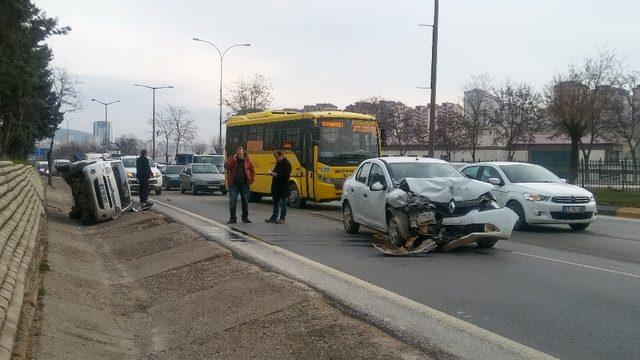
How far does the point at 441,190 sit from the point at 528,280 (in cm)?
275

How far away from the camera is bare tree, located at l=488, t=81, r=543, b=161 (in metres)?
50.5

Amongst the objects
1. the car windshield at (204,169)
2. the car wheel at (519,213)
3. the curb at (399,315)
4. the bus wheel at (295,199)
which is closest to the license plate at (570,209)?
the car wheel at (519,213)

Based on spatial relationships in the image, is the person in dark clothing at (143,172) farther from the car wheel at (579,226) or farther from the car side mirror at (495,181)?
the car wheel at (579,226)

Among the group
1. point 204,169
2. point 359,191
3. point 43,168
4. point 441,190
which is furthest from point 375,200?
point 43,168

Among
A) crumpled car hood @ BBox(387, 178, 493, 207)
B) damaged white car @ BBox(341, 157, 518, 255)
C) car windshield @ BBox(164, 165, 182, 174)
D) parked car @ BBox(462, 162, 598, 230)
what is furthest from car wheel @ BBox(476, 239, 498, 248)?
car windshield @ BBox(164, 165, 182, 174)

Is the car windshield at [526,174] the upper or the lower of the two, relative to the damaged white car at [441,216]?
upper

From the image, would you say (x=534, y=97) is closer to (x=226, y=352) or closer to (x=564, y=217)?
(x=564, y=217)

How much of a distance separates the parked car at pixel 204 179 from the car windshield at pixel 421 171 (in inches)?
788

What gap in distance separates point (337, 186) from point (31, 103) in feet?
58.0

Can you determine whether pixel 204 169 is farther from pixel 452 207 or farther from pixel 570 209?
pixel 452 207

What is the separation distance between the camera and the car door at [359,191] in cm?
1381

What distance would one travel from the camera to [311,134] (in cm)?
2206

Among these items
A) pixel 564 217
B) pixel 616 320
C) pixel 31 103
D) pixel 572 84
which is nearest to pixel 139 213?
pixel 564 217

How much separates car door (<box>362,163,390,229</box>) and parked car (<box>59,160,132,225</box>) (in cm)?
723
